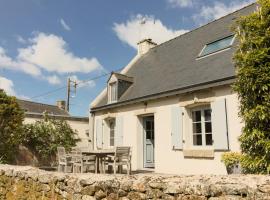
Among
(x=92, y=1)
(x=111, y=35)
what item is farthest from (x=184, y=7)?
(x=111, y=35)

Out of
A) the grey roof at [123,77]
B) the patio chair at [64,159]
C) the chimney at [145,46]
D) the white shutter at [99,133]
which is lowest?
the patio chair at [64,159]

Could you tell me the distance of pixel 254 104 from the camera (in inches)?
230

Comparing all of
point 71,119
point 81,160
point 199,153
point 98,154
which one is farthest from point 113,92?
point 71,119

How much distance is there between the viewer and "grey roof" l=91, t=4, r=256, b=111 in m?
9.45

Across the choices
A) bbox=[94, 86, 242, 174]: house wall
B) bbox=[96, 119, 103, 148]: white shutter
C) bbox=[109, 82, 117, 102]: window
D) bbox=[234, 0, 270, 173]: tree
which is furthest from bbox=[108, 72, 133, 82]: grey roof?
bbox=[234, 0, 270, 173]: tree

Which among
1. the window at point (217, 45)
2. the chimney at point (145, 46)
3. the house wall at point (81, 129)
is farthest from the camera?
the house wall at point (81, 129)

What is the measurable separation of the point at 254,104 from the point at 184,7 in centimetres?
767

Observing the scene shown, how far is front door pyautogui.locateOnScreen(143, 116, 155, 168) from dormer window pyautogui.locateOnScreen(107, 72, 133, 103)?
204 cm

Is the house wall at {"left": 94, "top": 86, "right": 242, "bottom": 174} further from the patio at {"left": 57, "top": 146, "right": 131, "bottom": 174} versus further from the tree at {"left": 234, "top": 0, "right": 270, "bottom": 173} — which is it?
the tree at {"left": 234, "top": 0, "right": 270, "bottom": 173}

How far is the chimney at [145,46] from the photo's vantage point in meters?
16.7

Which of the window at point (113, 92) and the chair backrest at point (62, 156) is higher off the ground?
the window at point (113, 92)

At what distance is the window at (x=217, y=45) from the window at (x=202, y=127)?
2860 millimetres

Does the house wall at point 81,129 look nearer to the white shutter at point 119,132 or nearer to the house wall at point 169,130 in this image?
the house wall at point 169,130

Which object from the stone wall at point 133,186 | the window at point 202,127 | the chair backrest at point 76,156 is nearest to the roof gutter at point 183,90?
the window at point 202,127
